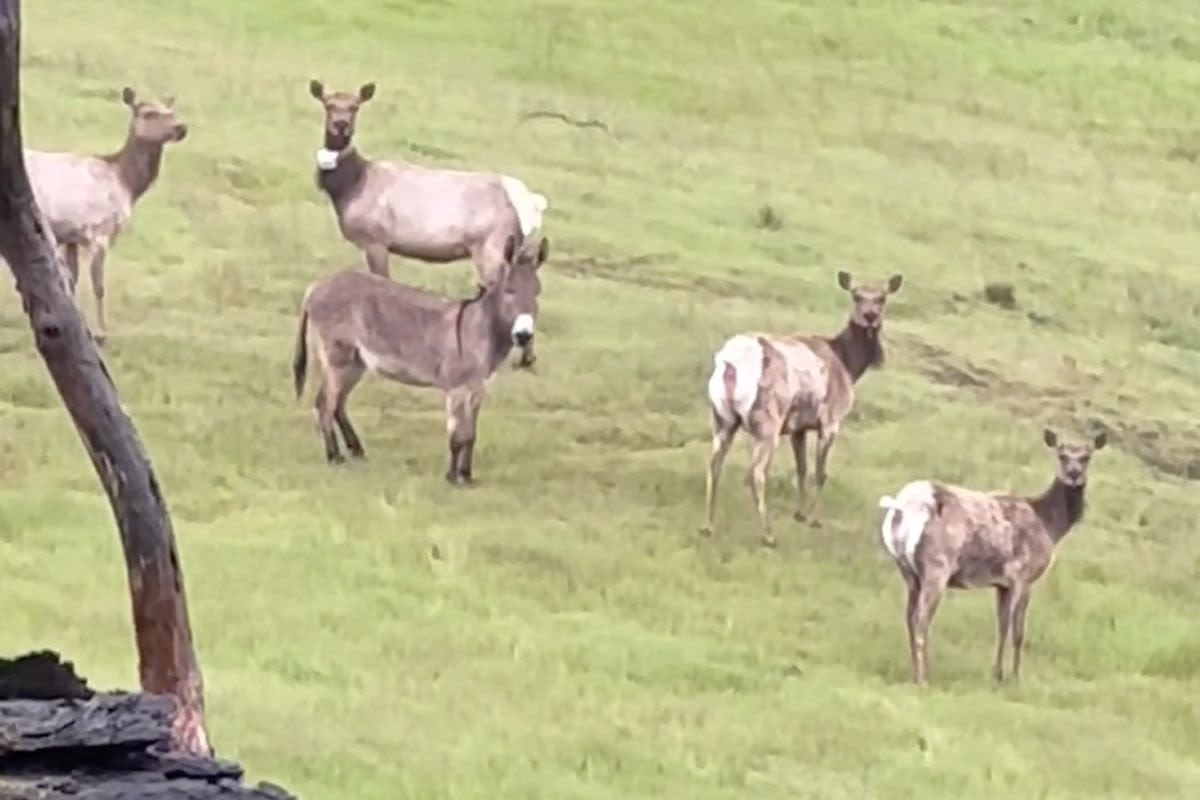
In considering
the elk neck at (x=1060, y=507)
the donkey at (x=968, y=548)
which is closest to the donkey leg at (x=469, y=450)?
the donkey at (x=968, y=548)

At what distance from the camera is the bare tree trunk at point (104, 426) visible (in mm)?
6590

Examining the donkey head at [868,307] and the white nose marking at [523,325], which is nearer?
the white nose marking at [523,325]

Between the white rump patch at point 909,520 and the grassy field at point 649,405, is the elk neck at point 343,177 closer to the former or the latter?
the grassy field at point 649,405

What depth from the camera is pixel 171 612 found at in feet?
22.7

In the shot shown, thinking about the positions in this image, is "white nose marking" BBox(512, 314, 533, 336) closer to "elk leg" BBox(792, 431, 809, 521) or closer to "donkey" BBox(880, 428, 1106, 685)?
"elk leg" BBox(792, 431, 809, 521)

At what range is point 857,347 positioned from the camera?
1388 centimetres

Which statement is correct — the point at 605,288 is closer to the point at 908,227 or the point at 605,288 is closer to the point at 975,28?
the point at 908,227

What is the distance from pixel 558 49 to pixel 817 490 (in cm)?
1078

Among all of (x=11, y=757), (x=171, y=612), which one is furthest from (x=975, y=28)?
(x=11, y=757)

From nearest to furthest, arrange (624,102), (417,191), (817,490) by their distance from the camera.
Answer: (817,490) → (417,191) → (624,102)

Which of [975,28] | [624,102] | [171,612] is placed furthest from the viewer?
[975,28]

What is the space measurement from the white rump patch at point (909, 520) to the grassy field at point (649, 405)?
417mm

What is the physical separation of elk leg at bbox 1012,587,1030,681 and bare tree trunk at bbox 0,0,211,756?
5.42 m

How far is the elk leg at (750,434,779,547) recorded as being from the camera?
12891 mm
